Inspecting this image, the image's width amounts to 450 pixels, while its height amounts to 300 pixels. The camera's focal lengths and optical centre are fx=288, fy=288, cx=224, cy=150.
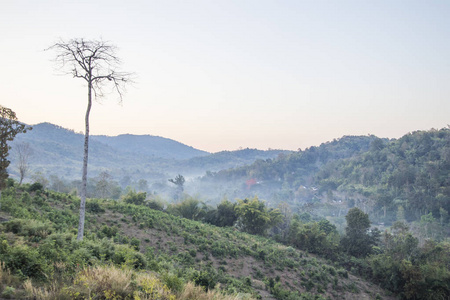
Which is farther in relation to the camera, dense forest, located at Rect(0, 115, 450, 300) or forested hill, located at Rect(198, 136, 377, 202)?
forested hill, located at Rect(198, 136, 377, 202)

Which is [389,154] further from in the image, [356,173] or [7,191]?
[7,191]

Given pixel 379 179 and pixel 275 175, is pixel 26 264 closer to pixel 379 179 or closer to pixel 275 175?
pixel 379 179

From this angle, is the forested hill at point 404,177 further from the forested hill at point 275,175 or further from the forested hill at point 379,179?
the forested hill at point 275,175

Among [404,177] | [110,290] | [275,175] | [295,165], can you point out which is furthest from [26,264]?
[295,165]

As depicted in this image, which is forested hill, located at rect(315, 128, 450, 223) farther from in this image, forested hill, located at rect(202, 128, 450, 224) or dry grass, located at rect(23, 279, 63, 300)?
dry grass, located at rect(23, 279, 63, 300)

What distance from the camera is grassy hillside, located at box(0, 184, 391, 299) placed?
18.8 ft

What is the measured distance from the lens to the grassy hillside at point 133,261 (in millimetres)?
5742

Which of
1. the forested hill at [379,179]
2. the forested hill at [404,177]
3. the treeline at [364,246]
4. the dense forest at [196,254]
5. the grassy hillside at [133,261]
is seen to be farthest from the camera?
the forested hill at [379,179]

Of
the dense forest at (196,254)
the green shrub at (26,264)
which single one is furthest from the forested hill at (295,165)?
the green shrub at (26,264)

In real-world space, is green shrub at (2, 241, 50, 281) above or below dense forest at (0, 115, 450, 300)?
above

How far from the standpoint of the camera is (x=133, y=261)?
8.21 metres

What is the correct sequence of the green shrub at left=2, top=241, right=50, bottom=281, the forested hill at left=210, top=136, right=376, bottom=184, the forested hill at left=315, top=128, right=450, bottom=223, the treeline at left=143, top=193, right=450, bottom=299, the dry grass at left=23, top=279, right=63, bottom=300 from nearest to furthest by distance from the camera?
the dry grass at left=23, top=279, right=63, bottom=300
the green shrub at left=2, top=241, right=50, bottom=281
the treeline at left=143, top=193, right=450, bottom=299
the forested hill at left=315, top=128, right=450, bottom=223
the forested hill at left=210, top=136, right=376, bottom=184

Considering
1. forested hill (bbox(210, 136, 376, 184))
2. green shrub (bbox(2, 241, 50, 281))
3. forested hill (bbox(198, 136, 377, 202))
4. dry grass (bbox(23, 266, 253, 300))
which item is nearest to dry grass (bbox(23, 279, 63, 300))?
dry grass (bbox(23, 266, 253, 300))

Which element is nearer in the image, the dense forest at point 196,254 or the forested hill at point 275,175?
the dense forest at point 196,254
